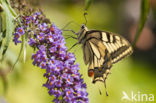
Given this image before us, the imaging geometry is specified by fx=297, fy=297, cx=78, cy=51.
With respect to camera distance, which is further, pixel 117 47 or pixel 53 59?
pixel 117 47

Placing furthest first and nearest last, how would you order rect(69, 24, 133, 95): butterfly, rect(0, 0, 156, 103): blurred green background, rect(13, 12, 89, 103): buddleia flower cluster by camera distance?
1. rect(0, 0, 156, 103): blurred green background
2. rect(69, 24, 133, 95): butterfly
3. rect(13, 12, 89, 103): buddleia flower cluster

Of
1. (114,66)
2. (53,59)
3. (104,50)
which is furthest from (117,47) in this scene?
(114,66)

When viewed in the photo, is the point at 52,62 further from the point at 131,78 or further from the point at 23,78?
the point at 131,78

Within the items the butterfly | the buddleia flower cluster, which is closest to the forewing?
the butterfly

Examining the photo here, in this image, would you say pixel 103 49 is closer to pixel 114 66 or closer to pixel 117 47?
pixel 117 47

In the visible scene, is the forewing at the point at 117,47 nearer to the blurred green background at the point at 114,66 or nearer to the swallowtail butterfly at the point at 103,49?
the swallowtail butterfly at the point at 103,49

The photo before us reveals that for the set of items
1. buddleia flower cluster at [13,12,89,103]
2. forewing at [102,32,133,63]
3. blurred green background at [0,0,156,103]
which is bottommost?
buddleia flower cluster at [13,12,89,103]

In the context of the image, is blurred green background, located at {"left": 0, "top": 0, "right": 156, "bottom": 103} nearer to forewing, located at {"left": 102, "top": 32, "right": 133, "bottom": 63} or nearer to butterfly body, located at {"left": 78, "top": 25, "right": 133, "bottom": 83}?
butterfly body, located at {"left": 78, "top": 25, "right": 133, "bottom": 83}
